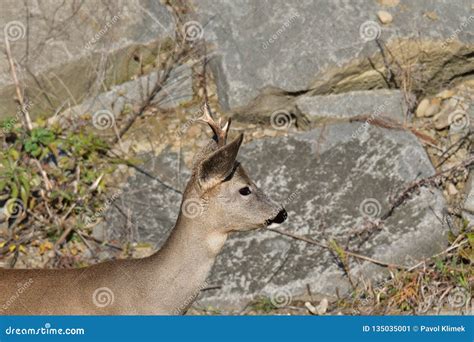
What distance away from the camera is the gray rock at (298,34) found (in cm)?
826

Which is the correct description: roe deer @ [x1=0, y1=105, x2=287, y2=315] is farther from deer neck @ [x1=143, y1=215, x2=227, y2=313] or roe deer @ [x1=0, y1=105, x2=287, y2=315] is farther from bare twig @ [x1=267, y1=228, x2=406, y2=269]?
bare twig @ [x1=267, y1=228, x2=406, y2=269]

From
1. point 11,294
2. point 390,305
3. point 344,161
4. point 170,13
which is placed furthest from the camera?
point 170,13

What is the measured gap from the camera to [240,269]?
7430mm

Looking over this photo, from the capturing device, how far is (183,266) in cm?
581

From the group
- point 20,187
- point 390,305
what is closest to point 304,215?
point 390,305

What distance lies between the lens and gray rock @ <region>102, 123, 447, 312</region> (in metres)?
7.41

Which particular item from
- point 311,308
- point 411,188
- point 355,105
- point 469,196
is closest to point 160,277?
point 311,308

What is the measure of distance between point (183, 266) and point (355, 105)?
294 centimetres

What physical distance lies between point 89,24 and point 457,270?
329 centimetres

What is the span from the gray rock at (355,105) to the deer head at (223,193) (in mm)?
2277

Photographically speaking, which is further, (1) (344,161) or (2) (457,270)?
(1) (344,161)

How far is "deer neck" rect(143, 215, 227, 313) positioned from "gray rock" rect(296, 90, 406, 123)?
8.59 feet

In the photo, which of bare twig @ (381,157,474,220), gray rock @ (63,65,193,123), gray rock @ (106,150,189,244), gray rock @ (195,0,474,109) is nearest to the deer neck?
gray rock @ (106,150,189,244)

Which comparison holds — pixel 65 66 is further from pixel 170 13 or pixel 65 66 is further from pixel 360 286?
pixel 360 286
